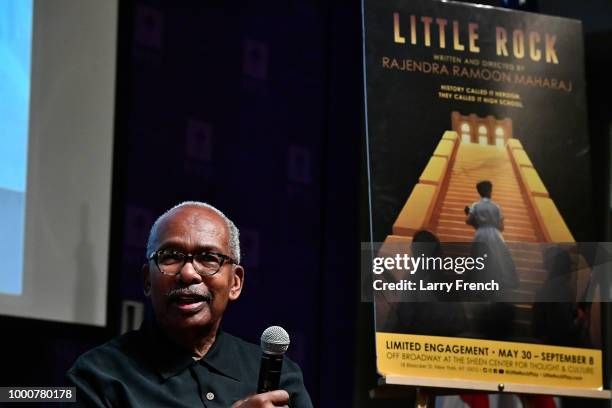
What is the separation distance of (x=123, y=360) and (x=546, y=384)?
1.42 m

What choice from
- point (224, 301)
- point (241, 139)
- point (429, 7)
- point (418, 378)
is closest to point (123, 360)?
point (224, 301)

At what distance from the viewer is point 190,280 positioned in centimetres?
218

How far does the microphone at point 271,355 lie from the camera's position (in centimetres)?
189

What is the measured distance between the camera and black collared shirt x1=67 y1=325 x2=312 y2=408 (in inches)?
81.4

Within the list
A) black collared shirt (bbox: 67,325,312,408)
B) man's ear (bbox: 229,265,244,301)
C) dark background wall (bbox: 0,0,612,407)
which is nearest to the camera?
black collared shirt (bbox: 67,325,312,408)

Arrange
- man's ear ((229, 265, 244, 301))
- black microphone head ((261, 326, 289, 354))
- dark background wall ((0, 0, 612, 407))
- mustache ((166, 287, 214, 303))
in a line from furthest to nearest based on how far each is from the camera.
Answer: dark background wall ((0, 0, 612, 407)), man's ear ((229, 265, 244, 301)), mustache ((166, 287, 214, 303)), black microphone head ((261, 326, 289, 354))

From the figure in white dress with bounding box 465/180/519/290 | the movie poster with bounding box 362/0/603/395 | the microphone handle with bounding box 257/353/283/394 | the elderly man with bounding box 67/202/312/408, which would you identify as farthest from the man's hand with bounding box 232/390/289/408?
the figure in white dress with bounding box 465/180/519/290

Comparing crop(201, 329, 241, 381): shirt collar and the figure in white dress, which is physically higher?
the figure in white dress

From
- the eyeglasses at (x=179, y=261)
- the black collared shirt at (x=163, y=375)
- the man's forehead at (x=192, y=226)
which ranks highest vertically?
the man's forehead at (x=192, y=226)

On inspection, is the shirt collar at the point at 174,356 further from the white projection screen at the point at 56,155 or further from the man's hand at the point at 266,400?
the white projection screen at the point at 56,155

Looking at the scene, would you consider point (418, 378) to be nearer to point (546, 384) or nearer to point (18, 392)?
point (546, 384)

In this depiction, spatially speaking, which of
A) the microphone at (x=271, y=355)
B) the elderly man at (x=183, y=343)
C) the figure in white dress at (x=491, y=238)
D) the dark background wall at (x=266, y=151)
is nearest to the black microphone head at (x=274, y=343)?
the microphone at (x=271, y=355)

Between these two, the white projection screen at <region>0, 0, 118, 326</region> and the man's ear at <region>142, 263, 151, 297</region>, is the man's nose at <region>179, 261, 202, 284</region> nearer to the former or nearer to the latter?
the man's ear at <region>142, 263, 151, 297</region>

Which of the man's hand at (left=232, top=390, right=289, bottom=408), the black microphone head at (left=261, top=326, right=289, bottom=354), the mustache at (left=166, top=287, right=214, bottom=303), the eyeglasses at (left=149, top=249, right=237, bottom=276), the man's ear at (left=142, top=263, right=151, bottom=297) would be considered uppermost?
the eyeglasses at (left=149, top=249, right=237, bottom=276)
